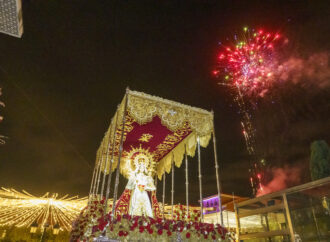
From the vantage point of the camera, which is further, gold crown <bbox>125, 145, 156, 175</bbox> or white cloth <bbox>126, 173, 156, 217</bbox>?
gold crown <bbox>125, 145, 156, 175</bbox>

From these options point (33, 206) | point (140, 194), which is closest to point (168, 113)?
point (140, 194)

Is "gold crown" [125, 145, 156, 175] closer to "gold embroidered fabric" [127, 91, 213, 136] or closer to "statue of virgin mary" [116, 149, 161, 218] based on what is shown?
"statue of virgin mary" [116, 149, 161, 218]

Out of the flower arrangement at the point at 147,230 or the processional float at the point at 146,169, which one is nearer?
the flower arrangement at the point at 147,230

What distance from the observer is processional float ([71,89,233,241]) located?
440 centimetres

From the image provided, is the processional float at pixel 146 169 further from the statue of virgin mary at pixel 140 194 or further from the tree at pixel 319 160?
the tree at pixel 319 160

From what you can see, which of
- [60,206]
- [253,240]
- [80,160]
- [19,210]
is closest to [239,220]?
[253,240]

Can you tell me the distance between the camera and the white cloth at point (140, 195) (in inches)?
297

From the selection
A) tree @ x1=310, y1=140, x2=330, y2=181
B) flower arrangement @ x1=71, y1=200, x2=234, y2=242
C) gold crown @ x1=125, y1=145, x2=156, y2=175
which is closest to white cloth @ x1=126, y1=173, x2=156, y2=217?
gold crown @ x1=125, y1=145, x2=156, y2=175

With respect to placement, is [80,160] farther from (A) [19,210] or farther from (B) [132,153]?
(B) [132,153]

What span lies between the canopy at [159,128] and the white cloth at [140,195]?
4.35 feet

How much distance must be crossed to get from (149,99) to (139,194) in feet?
12.2

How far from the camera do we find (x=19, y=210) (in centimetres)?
1419

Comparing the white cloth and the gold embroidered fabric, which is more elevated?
the gold embroidered fabric

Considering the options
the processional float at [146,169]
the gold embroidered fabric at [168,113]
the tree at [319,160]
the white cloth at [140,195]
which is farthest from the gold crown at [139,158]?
the tree at [319,160]
